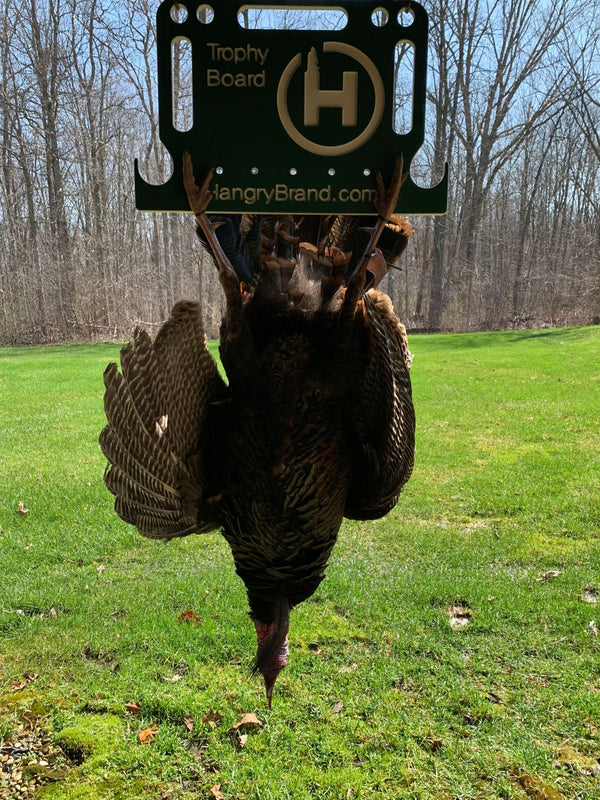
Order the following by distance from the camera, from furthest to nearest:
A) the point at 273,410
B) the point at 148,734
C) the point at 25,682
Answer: the point at 25,682, the point at 148,734, the point at 273,410

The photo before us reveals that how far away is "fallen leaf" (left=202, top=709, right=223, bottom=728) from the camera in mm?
3532

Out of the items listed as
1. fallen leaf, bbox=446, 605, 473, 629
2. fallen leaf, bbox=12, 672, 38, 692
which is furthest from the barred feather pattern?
fallen leaf, bbox=446, 605, 473, 629

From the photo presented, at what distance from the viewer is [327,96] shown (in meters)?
1.47

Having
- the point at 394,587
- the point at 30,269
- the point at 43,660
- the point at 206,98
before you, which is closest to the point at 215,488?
the point at 206,98

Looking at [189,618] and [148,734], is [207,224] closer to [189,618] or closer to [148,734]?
[148,734]

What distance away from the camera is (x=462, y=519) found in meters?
6.30

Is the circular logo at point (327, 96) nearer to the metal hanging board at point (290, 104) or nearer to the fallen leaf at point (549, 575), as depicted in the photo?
the metal hanging board at point (290, 104)

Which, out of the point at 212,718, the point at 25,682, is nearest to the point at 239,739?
the point at 212,718

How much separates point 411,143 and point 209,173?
1.72 ft

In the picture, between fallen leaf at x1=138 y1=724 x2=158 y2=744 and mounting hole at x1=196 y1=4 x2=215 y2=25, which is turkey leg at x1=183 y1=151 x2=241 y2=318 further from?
fallen leaf at x1=138 y1=724 x2=158 y2=744

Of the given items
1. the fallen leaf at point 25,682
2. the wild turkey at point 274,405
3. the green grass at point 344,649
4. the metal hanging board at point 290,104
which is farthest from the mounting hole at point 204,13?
the fallen leaf at point 25,682

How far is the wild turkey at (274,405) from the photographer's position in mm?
1906

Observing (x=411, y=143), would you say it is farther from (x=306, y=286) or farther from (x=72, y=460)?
(x=72, y=460)

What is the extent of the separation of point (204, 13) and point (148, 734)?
3.55m
